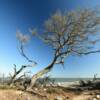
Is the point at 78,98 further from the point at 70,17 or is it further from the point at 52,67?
the point at 70,17

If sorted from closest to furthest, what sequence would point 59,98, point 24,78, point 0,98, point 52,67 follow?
point 0,98 → point 59,98 → point 52,67 → point 24,78

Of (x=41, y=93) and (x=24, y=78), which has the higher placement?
(x=24, y=78)

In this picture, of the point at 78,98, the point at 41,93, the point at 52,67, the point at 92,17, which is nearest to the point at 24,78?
the point at 52,67

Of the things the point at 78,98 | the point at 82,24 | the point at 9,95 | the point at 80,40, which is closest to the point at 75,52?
the point at 80,40

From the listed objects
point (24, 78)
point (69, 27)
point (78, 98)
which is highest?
point (69, 27)

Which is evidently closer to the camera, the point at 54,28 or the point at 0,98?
the point at 0,98

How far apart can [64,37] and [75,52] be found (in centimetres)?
228

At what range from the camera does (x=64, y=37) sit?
27703 mm

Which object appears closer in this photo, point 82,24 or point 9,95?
point 9,95

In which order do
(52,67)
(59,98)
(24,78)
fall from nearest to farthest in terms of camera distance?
(59,98)
(52,67)
(24,78)

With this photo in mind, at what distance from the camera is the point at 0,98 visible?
20156 mm

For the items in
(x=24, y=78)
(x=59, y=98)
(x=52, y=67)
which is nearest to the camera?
(x=59, y=98)

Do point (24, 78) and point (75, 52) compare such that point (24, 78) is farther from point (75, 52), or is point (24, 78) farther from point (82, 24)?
point (82, 24)

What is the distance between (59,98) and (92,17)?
1005cm
